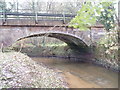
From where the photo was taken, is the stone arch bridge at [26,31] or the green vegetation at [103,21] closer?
the green vegetation at [103,21]

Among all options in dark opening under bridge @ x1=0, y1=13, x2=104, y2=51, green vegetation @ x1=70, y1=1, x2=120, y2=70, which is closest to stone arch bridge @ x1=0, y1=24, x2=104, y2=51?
dark opening under bridge @ x1=0, y1=13, x2=104, y2=51

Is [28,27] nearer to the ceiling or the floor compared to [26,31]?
nearer to the ceiling

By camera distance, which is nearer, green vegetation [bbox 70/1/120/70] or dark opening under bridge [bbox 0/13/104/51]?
green vegetation [bbox 70/1/120/70]

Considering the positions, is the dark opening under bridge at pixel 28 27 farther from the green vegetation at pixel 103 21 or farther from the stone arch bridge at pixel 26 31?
the green vegetation at pixel 103 21

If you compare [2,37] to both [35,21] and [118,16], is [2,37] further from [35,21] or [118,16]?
[118,16]

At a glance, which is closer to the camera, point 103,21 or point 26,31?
point 26,31

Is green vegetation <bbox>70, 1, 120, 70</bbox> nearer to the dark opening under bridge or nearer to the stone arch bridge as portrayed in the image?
the stone arch bridge

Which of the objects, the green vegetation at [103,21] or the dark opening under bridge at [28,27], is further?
the dark opening under bridge at [28,27]

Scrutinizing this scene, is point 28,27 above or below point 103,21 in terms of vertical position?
below

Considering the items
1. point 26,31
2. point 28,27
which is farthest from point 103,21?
point 26,31

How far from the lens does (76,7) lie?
24.9 meters

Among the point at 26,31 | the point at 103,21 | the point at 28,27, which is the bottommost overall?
the point at 26,31

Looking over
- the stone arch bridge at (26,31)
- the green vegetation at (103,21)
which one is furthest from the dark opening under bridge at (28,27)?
the green vegetation at (103,21)

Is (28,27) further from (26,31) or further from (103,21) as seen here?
(103,21)
